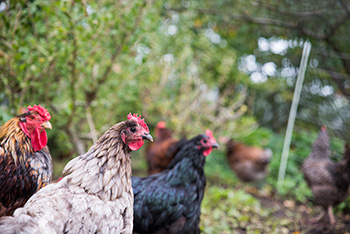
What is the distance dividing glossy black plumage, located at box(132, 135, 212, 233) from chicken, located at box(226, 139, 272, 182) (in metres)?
3.48

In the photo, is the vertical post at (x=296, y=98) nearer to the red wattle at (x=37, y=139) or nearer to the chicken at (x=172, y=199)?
the chicken at (x=172, y=199)

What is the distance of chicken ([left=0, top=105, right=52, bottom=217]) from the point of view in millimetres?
2096

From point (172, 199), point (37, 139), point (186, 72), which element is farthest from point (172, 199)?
point (186, 72)

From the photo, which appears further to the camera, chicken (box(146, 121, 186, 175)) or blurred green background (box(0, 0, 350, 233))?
chicken (box(146, 121, 186, 175))

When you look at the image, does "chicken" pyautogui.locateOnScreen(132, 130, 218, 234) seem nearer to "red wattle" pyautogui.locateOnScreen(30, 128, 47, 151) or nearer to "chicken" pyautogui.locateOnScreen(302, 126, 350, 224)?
"red wattle" pyautogui.locateOnScreen(30, 128, 47, 151)

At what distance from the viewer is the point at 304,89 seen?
5.85 m

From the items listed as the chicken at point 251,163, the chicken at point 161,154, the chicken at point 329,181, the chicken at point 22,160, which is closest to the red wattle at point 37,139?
the chicken at point 22,160

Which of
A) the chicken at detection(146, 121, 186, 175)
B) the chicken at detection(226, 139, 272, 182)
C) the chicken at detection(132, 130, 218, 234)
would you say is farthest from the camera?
the chicken at detection(226, 139, 272, 182)

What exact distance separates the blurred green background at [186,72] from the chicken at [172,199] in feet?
3.68

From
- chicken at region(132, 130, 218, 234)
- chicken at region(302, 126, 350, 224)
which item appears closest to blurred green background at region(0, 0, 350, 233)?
chicken at region(302, 126, 350, 224)

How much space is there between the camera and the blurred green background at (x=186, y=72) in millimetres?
3324

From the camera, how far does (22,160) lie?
2.19 meters

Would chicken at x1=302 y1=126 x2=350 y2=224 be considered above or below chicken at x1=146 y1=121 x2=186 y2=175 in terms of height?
below

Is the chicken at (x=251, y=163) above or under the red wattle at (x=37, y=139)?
under
